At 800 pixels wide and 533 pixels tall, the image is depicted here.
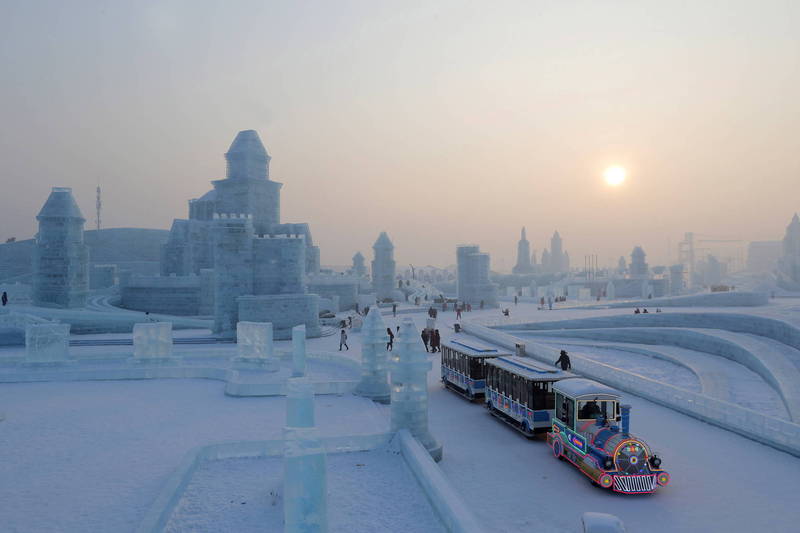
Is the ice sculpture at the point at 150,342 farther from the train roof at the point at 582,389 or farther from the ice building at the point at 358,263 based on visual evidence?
the ice building at the point at 358,263

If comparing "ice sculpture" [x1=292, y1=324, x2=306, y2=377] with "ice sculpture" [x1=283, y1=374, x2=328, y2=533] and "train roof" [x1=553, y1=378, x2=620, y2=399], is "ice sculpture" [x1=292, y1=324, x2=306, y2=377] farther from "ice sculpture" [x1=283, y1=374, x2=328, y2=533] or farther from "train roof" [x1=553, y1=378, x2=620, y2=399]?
"ice sculpture" [x1=283, y1=374, x2=328, y2=533]

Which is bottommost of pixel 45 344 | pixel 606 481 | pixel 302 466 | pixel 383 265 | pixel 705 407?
pixel 606 481

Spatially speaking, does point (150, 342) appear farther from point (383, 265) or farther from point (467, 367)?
point (383, 265)

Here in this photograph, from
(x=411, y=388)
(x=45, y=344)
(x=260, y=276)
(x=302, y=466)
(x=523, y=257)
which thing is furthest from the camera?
(x=523, y=257)

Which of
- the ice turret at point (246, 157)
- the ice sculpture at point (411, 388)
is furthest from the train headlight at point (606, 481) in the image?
the ice turret at point (246, 157)

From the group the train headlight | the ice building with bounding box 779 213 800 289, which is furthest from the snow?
the ice building with bounding box 779 213 800 289

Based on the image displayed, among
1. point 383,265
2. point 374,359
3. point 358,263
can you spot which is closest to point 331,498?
point 374,359

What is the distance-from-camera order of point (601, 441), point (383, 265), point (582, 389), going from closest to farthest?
point (601, 441) < point (582, 389) < point (383, 265)
